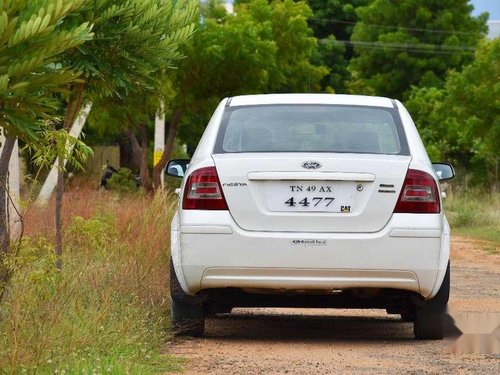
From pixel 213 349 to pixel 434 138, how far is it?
137 feet

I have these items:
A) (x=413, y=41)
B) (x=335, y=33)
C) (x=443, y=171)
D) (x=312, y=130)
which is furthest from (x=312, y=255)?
(x=335, y=33)

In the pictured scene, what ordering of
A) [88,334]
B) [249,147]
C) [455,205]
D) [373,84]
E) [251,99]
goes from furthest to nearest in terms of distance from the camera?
[373,84] < [455,205] < [251,99] < [249,147] < [88,334]

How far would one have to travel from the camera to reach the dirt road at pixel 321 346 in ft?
26.7

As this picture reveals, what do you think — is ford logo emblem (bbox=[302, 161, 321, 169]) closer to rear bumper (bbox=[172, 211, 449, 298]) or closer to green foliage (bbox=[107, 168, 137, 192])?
rear bumper (bbox=[172, 211, 449, 298])

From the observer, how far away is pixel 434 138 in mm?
50219

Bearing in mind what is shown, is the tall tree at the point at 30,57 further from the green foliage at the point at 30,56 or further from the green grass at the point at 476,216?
the green grass at the point at 476,216

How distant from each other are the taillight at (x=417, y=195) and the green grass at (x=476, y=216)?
546 inches

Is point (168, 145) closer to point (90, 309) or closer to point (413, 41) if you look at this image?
point (90, 309)

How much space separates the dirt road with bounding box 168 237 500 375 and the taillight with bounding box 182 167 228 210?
0.92 metres

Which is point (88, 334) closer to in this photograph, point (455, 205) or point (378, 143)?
point (378, 143)

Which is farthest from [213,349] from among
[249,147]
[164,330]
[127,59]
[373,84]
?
[373,84]

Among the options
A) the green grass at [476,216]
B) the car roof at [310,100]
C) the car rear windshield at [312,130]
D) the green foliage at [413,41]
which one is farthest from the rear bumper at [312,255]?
the green foliage at [413,41]

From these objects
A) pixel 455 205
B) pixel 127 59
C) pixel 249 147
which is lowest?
pixel 455 205

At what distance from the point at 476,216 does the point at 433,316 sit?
21.1m
